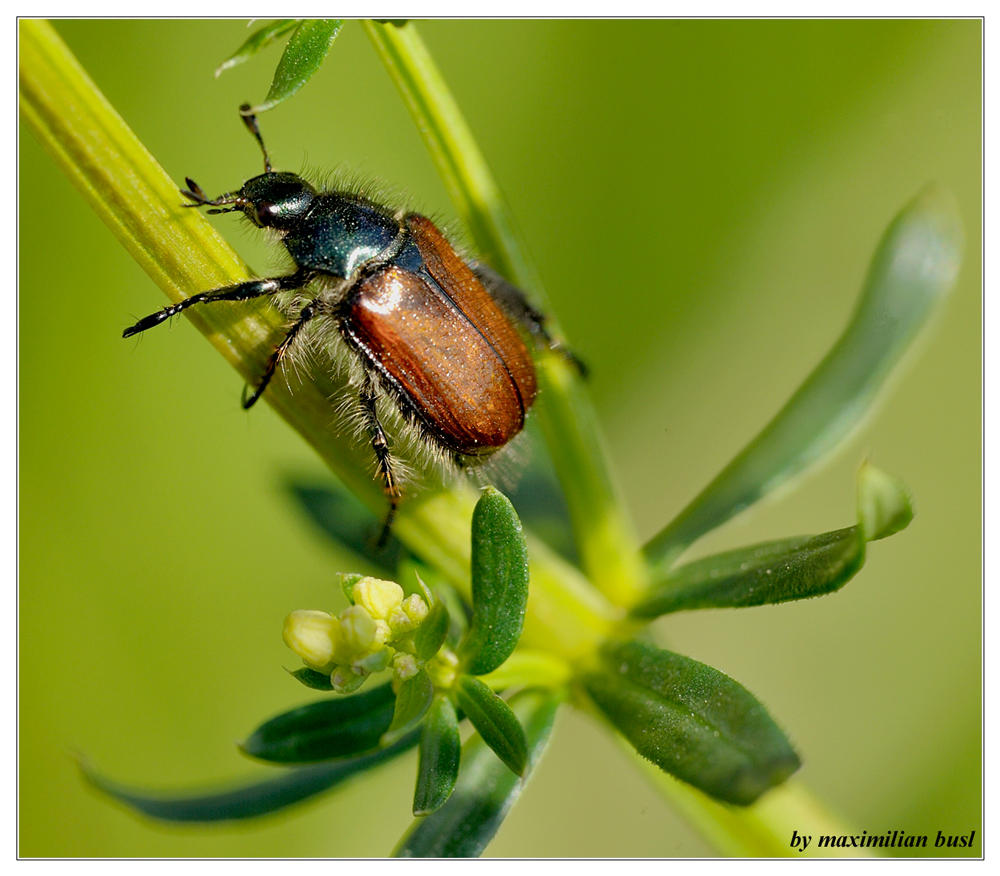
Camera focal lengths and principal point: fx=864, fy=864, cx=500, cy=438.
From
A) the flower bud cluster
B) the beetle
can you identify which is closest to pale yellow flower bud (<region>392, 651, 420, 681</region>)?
the flower bud cluster

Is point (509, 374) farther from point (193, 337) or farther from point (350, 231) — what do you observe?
point (193, 337)

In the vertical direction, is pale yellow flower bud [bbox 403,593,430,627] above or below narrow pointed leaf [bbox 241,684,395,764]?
above

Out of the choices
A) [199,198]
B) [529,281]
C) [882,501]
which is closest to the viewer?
[882,501]

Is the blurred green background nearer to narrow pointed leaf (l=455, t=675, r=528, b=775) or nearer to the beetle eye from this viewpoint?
the beetle eye

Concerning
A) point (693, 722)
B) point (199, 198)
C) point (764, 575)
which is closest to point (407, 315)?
point (199, 198)

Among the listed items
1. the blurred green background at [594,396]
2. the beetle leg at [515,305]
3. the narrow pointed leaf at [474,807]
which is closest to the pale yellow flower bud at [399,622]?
the narrow pointed leaf at [474,807]

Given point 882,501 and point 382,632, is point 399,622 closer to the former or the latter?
point 382,632
